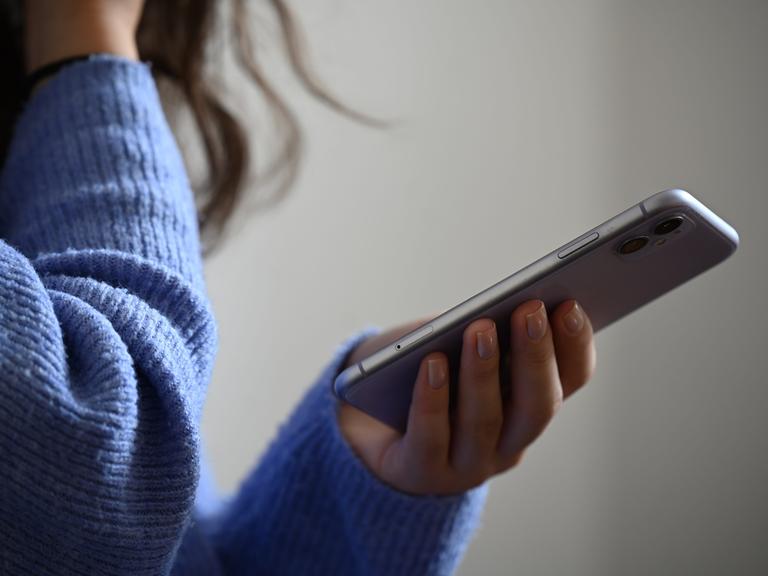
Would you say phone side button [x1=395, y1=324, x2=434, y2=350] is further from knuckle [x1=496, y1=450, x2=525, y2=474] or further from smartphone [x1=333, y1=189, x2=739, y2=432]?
knuckle [x1=496, y1=450, x2=525, y2=474]

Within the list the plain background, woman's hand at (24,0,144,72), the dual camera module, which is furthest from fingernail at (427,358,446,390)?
the plain background

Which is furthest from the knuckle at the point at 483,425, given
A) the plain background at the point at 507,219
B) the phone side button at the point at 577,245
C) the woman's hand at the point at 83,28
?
the plain background at the point at 507,219

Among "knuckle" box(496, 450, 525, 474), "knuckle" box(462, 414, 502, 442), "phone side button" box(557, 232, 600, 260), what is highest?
"phone side button" box(557, 232, 600, 260)

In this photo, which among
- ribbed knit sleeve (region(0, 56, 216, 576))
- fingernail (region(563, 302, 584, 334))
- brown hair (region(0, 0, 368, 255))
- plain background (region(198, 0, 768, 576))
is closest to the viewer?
ribbed knit sleeve (region(0, 56, 216, 576))

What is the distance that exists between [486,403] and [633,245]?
11 cm

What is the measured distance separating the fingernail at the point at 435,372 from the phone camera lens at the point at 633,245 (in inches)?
4.1

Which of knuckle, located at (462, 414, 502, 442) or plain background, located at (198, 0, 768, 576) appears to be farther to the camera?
plain background, located at (198, 0, 768, 576)

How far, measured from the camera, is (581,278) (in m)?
0.43

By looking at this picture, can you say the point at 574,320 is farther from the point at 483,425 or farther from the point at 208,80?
the point at 208,80

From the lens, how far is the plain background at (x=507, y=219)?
1.17 metres

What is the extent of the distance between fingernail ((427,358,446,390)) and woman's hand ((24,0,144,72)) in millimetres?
274

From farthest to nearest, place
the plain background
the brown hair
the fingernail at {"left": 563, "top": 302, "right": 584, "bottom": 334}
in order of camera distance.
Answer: the plain background → the brown hair → the fingernail at {"left": 563, "top": 302, "right": 584, "bottom": 334}

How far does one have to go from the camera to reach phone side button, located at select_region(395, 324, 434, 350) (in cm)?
41

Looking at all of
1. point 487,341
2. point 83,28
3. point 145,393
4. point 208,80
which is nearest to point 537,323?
Answer: point 487,341
